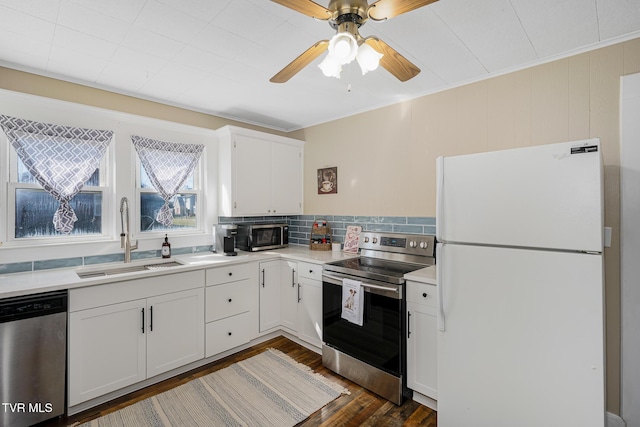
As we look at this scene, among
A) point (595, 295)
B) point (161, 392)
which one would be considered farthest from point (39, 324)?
point (595, 295)

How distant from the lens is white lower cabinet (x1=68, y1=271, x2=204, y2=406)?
2.04 m

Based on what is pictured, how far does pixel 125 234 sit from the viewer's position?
274 cm

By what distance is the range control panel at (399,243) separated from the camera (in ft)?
8.64

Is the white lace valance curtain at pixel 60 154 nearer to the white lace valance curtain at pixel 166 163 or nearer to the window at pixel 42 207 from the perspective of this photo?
the window at pixel 42 207

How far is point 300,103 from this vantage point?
119 inches

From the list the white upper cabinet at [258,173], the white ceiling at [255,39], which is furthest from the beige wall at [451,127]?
the white upper cabinet at [258,173]

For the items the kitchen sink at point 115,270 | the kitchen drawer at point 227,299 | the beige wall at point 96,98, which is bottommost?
the kitchen drawer at point 227,299

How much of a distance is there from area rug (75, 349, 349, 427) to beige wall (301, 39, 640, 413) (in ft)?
5.53

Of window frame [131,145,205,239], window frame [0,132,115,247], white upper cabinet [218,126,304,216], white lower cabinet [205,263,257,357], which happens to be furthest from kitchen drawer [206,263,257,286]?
window frame [0,132,115,247]

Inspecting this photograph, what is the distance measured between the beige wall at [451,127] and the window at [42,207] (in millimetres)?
626

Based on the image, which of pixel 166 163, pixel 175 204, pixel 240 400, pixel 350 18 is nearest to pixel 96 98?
pixel 166 163

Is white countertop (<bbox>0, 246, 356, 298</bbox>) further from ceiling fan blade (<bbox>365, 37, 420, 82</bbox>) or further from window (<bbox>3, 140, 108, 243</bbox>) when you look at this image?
ceiling fan blade (<bbox>365, 37, 420, 82</bbox>)

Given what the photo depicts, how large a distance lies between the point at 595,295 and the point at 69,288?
3.00 m

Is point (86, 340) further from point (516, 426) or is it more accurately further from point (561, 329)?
point (561, 329)
